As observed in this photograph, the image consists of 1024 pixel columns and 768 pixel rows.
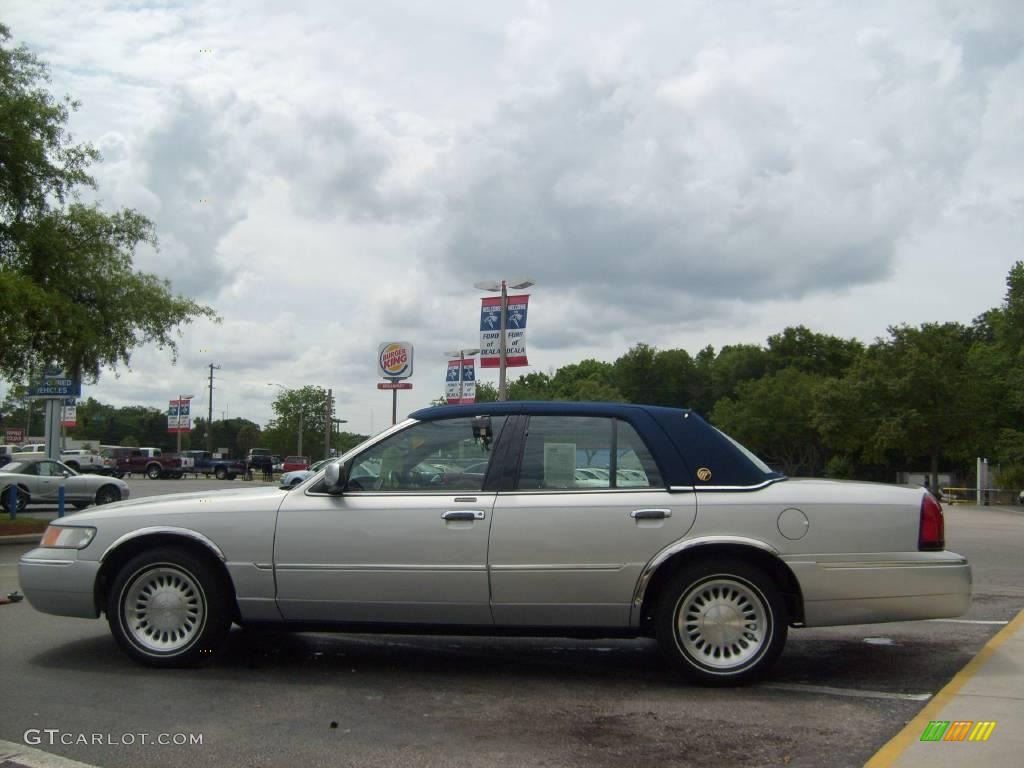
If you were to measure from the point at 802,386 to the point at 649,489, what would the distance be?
252 feet

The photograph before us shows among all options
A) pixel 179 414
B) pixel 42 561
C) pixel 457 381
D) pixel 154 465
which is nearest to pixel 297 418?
pixel 179 414

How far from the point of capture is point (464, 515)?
5.89m

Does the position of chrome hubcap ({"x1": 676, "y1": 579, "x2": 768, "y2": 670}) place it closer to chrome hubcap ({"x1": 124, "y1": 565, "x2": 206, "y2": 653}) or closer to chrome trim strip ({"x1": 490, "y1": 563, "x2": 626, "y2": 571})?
chrome trim strip ({"x1": 490, "y1": 563, "x2": 626, "y2": 571})

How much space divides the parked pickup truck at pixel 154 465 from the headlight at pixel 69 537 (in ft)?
189

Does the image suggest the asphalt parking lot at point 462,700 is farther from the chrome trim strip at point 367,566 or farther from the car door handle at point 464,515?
the car door handle at point 464,515

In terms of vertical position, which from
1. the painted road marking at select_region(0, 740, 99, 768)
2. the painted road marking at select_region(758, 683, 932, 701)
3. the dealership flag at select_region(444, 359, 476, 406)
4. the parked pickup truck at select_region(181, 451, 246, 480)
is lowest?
the parked pickup truck at select_region(181, 451, 246, 480)

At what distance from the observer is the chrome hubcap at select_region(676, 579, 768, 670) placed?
5777 mm

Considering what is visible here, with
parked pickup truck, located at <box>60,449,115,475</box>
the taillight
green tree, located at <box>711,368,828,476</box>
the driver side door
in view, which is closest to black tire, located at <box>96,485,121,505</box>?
the driver side door

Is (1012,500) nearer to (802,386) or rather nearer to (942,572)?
(802,386)

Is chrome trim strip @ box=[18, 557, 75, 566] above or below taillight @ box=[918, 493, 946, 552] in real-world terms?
below

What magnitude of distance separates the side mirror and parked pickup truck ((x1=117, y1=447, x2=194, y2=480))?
58440 mm

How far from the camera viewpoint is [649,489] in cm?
593

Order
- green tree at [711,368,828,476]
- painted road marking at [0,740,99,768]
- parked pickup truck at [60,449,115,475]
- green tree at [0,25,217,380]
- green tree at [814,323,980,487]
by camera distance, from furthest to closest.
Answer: green tree at [711,368,828,476] < green tree at [814,323,980,487] < parked pickup truck at [60,449,115,475] < green tree at [0,25,217,380] < painted road marking at [0,740,99,768]

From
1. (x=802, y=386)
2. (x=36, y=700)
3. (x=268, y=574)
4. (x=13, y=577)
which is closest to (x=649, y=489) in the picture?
(x=268, y=574)
